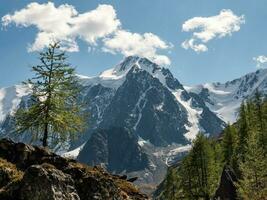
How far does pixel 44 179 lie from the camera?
20203 millimetres

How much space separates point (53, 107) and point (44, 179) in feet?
69.5

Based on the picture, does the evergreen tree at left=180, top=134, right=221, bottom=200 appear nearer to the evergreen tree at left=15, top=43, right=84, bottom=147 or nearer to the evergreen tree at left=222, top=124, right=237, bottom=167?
the evergreen tree at left=222, top=124, right=237, bottom=167

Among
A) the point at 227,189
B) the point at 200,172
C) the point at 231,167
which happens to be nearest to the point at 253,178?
the point at 227,189

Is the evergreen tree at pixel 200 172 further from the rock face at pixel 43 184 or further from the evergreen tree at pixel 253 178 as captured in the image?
the rock face at pixel 43 184

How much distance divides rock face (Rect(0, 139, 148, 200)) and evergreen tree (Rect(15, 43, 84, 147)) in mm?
12388

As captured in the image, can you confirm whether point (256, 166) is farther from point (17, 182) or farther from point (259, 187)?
point (17, 182)

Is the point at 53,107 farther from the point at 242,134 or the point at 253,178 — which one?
the point at 242,134

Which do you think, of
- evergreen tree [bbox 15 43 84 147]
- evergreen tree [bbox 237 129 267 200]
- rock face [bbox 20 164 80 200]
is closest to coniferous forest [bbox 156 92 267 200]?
evergreen tree [bbox 237 129 267 200]

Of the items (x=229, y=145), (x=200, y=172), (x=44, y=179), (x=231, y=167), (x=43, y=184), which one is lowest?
(x=43, y=184)

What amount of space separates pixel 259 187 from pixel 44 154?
147 feet

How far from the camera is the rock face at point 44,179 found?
20188mm

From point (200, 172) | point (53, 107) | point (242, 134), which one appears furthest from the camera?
point (242, 134)

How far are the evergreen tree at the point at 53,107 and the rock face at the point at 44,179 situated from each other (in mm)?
12388

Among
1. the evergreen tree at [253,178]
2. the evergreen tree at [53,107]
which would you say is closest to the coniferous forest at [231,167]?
the evergreen tree at [253,178]
